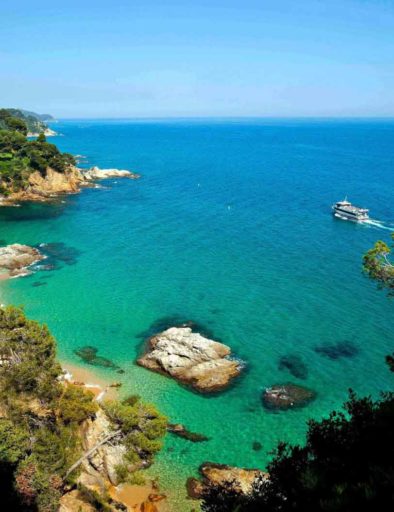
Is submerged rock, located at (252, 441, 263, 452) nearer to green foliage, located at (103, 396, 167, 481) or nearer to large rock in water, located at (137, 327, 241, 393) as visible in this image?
large rock in water, located at (137, 327, 241, 393)

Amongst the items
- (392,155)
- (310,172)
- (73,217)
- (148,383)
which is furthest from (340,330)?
(392,155)

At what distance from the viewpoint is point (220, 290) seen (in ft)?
183

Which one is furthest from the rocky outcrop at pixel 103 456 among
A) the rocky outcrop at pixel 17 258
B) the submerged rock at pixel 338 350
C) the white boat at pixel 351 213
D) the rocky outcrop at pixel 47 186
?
the rocky outcrop at pixel 47 186

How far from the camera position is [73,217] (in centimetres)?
8694

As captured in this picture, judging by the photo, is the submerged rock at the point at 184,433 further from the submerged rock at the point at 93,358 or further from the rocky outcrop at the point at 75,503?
the rocky outcrop at the point at 75,503

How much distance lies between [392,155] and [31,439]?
20868 centimetres

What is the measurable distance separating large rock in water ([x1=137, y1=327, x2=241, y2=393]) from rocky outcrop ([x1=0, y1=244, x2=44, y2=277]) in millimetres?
28957

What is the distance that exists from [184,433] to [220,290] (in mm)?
25985

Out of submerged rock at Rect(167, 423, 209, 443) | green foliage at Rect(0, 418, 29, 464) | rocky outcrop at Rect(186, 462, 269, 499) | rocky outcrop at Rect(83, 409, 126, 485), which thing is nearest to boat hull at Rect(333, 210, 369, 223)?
submerged rock at Rect(167, 423, 209, 443)

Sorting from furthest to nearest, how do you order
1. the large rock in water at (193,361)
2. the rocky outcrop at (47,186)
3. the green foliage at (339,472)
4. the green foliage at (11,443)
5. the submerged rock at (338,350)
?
the rocky outcrop at (47,186)
the submerged rock at (338,350)
the large rock in water at (193,361)
the green foliage at (11,443)
the green foliage at (339,472)

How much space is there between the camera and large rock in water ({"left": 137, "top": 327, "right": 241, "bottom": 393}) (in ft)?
124

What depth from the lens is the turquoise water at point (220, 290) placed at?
3482 cm

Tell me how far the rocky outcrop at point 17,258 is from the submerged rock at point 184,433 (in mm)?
37056

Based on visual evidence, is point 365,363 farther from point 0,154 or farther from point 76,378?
point 0,154
